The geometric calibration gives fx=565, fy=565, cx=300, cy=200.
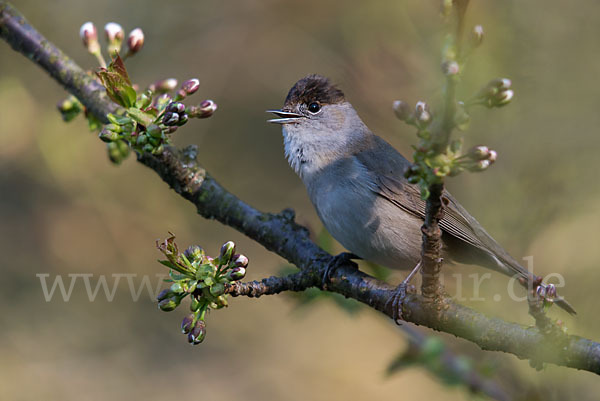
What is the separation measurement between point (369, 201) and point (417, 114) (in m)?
2.11

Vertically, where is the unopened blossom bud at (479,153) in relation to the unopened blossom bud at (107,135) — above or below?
above

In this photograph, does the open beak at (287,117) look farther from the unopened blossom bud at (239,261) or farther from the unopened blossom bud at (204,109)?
the unopened blossom bud at (239,261)

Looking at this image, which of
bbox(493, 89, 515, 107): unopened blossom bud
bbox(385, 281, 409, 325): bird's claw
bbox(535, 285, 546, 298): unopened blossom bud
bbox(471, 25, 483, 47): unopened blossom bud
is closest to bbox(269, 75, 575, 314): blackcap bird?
bbox(385, 281, 409, 325): bird's claw

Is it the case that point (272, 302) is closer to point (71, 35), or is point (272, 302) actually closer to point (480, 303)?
point (480, 303)

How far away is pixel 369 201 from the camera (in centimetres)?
393

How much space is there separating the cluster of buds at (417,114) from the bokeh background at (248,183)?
107 inches

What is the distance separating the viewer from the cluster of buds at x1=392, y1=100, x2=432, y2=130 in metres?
1.83

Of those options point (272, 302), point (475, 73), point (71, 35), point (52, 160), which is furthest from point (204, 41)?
point (475, 73)

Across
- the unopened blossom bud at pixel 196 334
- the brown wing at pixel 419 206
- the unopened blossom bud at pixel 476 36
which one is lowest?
the unopened blossom bud at pixel 196 334

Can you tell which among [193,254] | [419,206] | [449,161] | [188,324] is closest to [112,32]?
[193,254]

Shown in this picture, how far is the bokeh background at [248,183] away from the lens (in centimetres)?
488

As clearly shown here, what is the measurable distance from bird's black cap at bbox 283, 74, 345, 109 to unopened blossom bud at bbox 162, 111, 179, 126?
2.17 meters

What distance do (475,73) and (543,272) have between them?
173 cm

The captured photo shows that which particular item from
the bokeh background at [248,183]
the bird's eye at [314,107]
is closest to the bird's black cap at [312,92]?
the bird's eye at [314,107]
